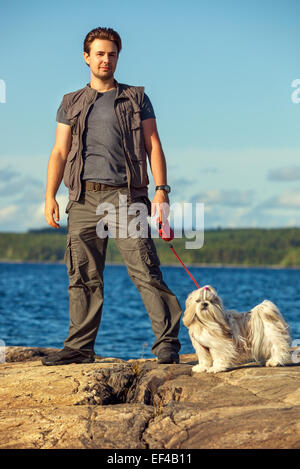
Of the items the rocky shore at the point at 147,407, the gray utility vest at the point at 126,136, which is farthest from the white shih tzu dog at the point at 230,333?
the gray utility vest at the point at 126,136

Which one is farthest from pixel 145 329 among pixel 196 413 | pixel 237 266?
pixel 237 266

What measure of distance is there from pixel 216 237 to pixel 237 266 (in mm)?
9791

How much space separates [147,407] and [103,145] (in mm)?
2398

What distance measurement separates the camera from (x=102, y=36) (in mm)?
5879

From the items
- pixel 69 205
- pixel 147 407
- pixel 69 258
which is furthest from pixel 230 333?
pixel 69 205

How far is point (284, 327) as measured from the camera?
591cm

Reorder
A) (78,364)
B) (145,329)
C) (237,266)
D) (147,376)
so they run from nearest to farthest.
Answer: (147,376)
(78,364)
(145,329)
(237,266)

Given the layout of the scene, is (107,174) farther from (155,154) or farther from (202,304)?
(202,304)

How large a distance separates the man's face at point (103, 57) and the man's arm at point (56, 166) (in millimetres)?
603

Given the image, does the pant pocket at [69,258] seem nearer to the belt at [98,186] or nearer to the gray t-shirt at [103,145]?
the belt at [98,186]

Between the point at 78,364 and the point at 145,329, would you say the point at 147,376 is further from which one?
the point at 145,329

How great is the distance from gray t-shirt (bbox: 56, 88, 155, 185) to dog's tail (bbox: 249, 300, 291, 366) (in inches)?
68.2

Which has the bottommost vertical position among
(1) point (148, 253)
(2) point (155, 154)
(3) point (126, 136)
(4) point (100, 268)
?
(4) point (100, 268)

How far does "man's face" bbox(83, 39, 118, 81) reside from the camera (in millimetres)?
5898
